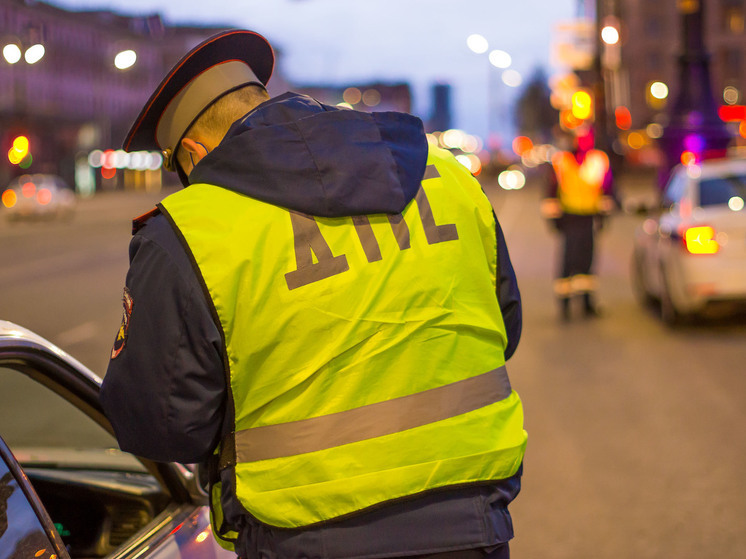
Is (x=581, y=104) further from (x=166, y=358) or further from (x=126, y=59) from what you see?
(x=166, y=358)

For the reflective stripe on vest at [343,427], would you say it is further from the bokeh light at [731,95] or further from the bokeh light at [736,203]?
the bokeh light at [731,95]

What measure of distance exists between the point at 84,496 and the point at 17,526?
107 cm

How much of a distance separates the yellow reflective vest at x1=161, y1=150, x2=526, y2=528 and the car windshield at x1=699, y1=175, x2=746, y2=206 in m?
8.75

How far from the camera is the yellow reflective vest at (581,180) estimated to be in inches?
446

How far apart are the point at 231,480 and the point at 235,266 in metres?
0.45

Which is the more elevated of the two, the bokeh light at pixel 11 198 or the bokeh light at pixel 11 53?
the bokeh light at pixel 11 53

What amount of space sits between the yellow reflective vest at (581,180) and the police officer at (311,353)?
9.42 m

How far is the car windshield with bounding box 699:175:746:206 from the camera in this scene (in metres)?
10.2

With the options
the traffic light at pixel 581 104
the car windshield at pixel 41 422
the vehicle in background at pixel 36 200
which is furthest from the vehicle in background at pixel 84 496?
the vehicle in background at pixel 36 200

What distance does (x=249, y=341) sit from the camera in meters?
2.01

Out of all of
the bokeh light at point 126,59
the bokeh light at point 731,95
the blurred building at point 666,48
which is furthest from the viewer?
the blurred building at point 666,48

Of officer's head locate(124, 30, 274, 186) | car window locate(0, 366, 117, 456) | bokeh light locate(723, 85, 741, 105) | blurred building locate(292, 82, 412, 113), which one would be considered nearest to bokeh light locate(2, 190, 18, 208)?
car window locate(0, 366, 117, 456)

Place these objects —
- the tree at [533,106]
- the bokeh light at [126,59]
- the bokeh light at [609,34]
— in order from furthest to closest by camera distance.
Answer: the tree at [533,106], the bokeh light at [609,34], the bokeh light at [126,59]

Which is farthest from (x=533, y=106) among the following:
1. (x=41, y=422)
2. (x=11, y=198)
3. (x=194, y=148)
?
(x=194, y=148)
